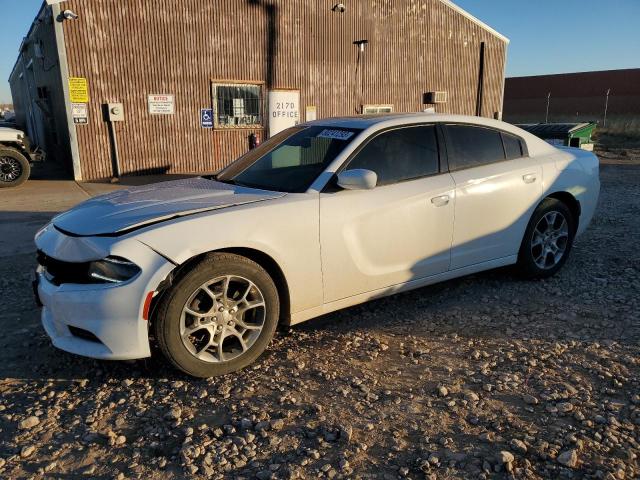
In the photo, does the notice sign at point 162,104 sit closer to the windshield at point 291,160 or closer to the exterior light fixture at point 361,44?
the exterior light fixture at point 361,44

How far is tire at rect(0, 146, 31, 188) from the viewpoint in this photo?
11039mm

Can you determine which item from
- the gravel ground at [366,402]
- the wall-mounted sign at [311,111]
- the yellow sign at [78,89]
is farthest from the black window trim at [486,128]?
the wall-mounted sign at [311,111]

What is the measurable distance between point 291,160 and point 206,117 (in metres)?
10.2

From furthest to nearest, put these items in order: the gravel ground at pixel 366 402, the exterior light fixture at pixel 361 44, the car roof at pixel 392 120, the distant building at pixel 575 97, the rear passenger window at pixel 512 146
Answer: the distant building at pixel 575 97, the exterior light fixture at pixel 361 44, the rear passenger window at pixel 512 146, the car roof at pixel 392 120, the gravel ground at pixel 366 402

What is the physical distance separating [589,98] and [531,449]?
154 feet

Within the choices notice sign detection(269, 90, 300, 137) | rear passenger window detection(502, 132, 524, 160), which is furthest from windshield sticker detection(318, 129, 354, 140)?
notice sign detection(269, 90, 300, 137)

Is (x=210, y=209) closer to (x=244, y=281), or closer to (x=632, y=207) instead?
(x=244, y=281)

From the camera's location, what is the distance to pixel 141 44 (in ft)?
40.5

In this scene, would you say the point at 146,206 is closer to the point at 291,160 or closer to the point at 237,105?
the point at 291,160

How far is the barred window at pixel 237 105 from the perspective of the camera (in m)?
13.8

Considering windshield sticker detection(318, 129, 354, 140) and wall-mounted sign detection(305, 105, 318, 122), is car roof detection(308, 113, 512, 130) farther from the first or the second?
wall-mounted sign detection(305, 105, 318, 122)

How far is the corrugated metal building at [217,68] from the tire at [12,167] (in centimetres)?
114

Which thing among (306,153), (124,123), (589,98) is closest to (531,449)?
(306,153)

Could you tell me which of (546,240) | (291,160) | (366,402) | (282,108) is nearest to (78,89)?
(282,108)
